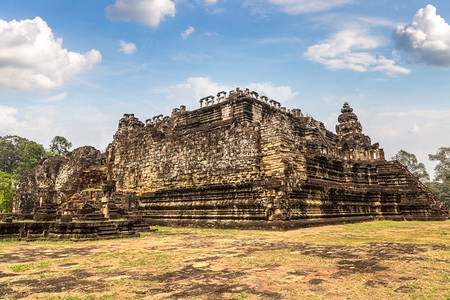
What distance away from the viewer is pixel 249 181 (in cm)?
1600

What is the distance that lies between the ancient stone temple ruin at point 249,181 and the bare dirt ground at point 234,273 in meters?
6.77

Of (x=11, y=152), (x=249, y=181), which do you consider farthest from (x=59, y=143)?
(x=249, y=181)

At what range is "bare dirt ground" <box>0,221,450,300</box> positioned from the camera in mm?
4223

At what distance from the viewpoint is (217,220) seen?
53.3 ft

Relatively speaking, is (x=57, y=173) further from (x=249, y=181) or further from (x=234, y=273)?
(x=234, y=273)

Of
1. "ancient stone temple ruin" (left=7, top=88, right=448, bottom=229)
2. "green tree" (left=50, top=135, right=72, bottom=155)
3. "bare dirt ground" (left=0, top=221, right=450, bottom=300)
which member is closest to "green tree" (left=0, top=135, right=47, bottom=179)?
"green tree" (left=50, top=135, right=72, bottom=155)

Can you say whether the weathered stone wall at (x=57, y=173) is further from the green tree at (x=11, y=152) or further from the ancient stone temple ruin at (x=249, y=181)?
the green tree at (x=11, y=152)

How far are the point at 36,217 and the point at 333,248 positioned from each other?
12.5m

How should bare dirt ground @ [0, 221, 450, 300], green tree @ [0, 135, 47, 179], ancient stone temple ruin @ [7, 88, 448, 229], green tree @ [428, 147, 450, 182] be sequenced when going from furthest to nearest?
green tree @ [0, 135, 47, 179] < green tree @ [428, 147, 450, 182] < ancient stone temple ruin @ [7, 88, 448, 229] < bare dirt ground @ [0, 221, 450, 300]

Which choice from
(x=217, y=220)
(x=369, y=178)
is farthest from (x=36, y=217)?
(x=369, y=178)

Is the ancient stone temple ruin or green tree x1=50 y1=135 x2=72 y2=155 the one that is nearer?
the ancient stone temple ruin

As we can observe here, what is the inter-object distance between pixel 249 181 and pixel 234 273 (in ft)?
35.1

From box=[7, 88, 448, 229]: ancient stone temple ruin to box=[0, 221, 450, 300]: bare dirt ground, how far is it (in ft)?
22.2

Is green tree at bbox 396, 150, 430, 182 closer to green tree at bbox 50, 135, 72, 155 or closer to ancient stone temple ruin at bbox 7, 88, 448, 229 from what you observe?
ancient stone temple ruin at bbox 7, 88, 448, 229
